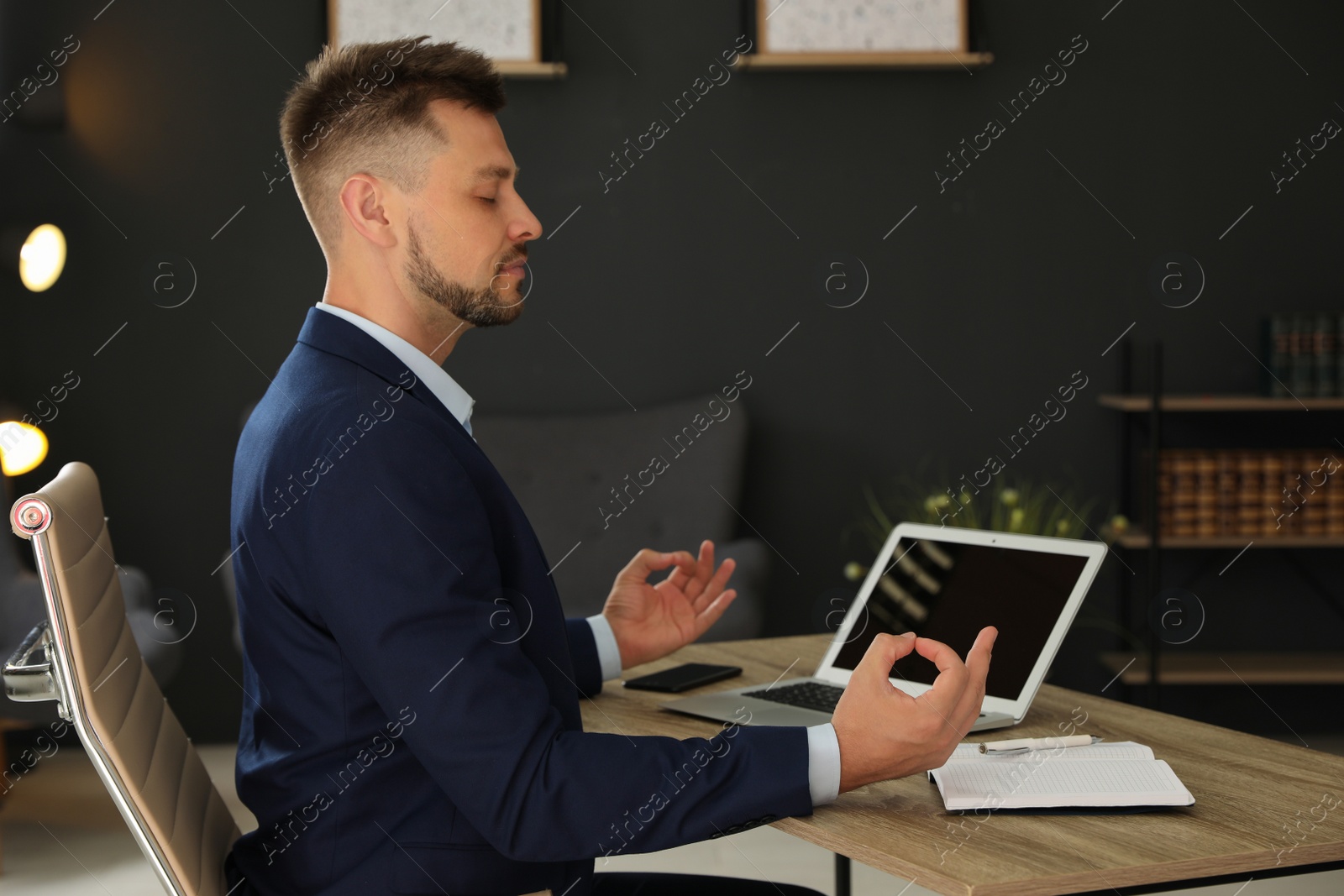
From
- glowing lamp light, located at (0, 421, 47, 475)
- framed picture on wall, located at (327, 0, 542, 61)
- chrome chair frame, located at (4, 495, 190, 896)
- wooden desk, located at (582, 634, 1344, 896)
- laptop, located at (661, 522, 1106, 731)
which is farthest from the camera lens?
framed picture on wall, located at (327, 0, 542, 61)

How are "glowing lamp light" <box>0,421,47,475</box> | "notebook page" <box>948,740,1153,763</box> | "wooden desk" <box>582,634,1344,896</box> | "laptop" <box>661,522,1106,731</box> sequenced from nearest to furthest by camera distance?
"wooden desk" <box>582,634,1344,896</box> → "notebook page" <box>948,740,1153,763</box> → "laptop" <box>661,522,1106,731</box> → "glowing lamp light" <box>0,421,47,475</box>

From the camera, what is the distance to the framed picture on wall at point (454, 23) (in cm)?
407

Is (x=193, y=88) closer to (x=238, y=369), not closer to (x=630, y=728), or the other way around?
(x=238, y=369)

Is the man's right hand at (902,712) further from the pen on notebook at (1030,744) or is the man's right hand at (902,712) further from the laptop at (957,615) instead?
the laptop at (957,615)

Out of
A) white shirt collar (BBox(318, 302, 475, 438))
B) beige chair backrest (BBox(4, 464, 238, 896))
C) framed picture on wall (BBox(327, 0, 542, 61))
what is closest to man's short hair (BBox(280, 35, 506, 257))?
white shirt collar (BBox(318, 302, 475, 438))

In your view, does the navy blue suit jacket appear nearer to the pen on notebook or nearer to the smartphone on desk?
the pen on notebook

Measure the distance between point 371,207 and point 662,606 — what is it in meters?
0.69

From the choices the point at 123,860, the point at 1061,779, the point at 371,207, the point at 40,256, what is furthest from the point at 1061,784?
the point at 40,256

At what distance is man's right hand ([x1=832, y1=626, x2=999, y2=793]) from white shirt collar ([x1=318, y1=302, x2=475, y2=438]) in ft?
1.62

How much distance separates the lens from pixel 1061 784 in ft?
4.09

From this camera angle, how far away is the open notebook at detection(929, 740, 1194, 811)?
1.20m

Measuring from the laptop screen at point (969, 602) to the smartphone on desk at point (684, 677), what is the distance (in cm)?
16

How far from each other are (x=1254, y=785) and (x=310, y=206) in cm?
118

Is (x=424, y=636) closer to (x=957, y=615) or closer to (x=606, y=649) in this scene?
(x=606, y=649)
